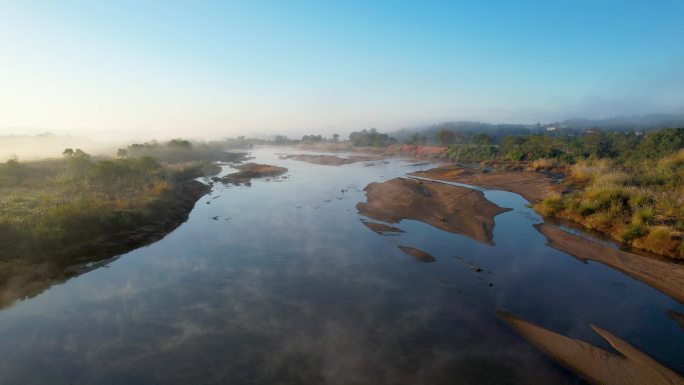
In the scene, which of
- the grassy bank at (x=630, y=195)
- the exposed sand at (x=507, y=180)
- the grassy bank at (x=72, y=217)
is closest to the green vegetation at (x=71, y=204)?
the grassy bank at (x=72, y=217)

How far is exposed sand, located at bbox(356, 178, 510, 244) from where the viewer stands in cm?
2300

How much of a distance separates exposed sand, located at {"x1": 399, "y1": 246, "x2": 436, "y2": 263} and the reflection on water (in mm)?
432

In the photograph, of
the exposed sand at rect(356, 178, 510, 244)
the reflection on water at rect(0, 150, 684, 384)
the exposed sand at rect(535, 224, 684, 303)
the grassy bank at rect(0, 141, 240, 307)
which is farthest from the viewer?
the exposed sand at rect(356, 178, 510, 244)

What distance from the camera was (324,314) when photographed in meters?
12.3

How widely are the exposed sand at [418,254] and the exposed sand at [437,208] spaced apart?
15.5 feet

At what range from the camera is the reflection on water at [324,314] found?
948 centimetres

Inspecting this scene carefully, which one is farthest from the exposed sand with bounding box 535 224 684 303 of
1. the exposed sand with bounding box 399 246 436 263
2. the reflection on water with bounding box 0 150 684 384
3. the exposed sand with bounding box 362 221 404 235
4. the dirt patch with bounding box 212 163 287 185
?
the dirt patch with bounding box 212 163 287 185

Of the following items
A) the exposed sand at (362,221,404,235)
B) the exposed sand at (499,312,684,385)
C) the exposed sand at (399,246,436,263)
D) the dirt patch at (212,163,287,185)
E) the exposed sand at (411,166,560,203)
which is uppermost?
the dirt patch at (212,163,287,185)

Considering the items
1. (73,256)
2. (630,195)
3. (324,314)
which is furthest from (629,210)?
(73,256)

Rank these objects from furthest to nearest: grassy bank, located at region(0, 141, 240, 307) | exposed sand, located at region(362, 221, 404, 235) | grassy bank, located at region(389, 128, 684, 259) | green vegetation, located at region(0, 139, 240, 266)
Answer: exposed sand, located at region(362, 221, 404, 235) → grassy bank, located at region(389, 128, 684, 259) → green vegetation, located at region(0, 139, 240, 266) → grassy bank, located at region(0, 141, 240, 307)

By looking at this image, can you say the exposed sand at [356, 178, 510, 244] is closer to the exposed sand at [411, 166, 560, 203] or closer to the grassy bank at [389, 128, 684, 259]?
the grassy bank at [389, 128, 684, 259]

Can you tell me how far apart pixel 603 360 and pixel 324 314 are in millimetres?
9101

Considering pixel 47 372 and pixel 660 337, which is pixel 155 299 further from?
pixel 660 337

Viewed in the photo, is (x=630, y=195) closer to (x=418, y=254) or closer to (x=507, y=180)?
(x=418, y=254)
